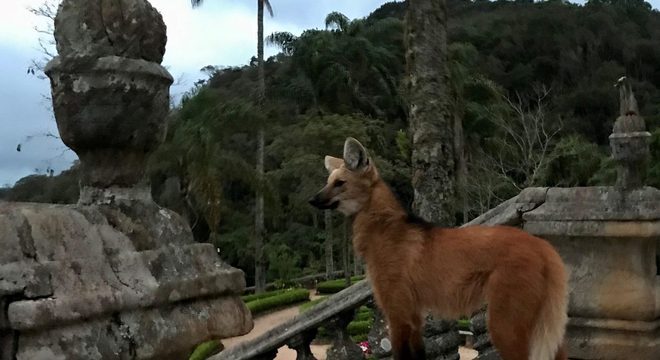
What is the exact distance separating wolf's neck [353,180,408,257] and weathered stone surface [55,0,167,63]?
5.90 ft

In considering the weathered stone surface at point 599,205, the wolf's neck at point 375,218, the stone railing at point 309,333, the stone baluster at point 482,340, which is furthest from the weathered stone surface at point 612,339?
the wolf's neck at point 375,218

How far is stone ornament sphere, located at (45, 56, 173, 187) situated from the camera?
6.75 ft

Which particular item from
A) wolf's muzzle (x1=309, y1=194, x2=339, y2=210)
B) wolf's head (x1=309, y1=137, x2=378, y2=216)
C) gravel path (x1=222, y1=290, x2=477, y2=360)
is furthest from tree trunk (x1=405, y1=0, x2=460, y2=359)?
gravel path (x1=222, y1=290, x2=477, y2=360)

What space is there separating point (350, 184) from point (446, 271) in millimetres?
682

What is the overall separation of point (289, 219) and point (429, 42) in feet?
102

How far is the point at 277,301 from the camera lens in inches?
967

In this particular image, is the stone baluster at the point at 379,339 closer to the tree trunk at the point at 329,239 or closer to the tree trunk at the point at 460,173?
the tree trunk at the point at 460,173

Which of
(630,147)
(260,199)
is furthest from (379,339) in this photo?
(260,199)

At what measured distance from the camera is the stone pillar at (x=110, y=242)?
180cm

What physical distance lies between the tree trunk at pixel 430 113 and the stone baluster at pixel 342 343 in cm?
361

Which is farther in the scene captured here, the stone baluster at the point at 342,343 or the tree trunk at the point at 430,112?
the tree trunk at the point at 430,112

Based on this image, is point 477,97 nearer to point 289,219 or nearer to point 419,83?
point 289,219

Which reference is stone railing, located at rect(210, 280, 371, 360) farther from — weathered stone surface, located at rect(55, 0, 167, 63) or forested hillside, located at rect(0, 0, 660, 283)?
forested hillside, located at rect(0, 0, 660, 283)

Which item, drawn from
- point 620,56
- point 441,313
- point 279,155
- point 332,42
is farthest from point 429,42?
point 620,56
